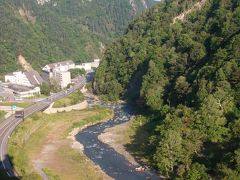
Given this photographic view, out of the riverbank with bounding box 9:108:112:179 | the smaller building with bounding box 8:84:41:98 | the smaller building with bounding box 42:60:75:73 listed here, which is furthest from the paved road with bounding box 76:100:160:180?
the smaller building with bounding box 42:60:75:73

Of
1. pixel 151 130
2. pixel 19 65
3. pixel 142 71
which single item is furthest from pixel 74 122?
pixel 19 65

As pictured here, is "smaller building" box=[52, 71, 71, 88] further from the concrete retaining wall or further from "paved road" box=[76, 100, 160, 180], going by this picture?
"paved road" box=[76, 100, 160, 180]

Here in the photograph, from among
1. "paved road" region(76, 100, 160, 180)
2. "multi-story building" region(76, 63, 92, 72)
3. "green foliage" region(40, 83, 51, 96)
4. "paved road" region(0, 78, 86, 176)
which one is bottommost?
"paved road" region(76, 100, 160, 180)

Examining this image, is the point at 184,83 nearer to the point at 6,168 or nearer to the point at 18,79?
the point at 6,168

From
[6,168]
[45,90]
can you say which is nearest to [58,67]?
[45,90]

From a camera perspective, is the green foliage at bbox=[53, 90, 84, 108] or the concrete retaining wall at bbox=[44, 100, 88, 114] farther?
the green foliage at bbox=[53, 90, 84, 108]

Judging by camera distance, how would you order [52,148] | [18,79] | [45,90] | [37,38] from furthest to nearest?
[37,38]
[18,79]
[45,90]
[52,148]

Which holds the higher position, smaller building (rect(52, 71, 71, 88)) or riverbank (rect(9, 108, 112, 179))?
A: smaller building (rect(52, 71, 71, 88))
